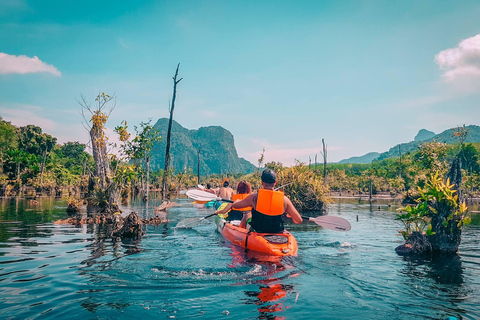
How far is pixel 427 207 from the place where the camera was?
800 centimetres

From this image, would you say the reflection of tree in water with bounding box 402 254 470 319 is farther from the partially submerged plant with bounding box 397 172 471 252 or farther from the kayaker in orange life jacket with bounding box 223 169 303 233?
the kayaker in orange life jacket with bounding box 223 169 303 233

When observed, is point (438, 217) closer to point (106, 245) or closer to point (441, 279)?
point (441, 279)

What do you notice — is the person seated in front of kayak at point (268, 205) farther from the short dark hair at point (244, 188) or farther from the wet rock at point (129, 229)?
the wet rock at point (129, 229)

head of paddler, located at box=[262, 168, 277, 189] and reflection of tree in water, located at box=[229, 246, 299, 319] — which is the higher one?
head of paddler, located at box=[262, 168, 277, 189]

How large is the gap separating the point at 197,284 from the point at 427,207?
20.1 ft

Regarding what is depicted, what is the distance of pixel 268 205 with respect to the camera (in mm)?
7172

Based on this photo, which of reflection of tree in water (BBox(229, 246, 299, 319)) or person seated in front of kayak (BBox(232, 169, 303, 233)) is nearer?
reflection of tree in water (BBox(229, 246, 299, 319))

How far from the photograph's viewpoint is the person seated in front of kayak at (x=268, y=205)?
712 cm

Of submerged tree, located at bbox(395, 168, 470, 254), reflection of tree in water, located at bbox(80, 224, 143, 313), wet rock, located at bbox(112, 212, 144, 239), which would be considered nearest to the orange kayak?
reflection of tree in water, located at bbox(80, 224, 143, 313)

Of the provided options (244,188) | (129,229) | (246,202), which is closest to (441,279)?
(246,202)

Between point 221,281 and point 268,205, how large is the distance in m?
2.18

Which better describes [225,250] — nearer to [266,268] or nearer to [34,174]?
[266,268]

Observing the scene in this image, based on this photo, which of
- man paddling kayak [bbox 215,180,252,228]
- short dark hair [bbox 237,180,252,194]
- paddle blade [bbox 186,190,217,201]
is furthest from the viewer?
short dark hair [bbox 237,180,252,194]

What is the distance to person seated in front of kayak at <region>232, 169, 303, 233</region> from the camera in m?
7.12
